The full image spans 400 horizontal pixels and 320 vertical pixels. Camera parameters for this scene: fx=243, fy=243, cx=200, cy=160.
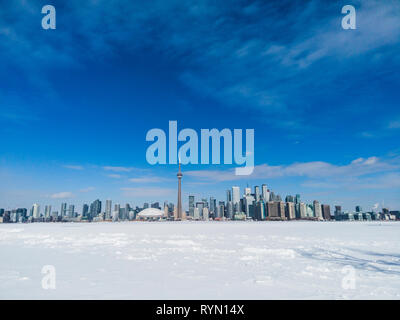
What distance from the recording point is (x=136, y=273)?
440 inches

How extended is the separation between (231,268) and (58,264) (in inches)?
376

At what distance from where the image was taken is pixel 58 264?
1355 cm

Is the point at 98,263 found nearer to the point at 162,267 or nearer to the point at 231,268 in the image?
the point at 162,267
